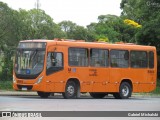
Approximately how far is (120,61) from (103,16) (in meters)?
71.1

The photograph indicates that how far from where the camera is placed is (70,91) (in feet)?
94.9

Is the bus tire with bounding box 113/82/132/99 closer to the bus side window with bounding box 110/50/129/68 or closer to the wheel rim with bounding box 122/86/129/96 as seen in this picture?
the wheel rim with bounding box 122/86/129/96

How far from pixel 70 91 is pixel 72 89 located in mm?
186

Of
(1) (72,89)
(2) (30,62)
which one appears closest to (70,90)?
(1) (72,89)

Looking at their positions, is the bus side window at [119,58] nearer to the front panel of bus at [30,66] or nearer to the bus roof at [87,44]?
the bus roof at [87,44]

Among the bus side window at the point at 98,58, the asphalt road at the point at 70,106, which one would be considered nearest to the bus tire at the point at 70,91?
the bus side window at the point at 98,58

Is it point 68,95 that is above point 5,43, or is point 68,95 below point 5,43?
below

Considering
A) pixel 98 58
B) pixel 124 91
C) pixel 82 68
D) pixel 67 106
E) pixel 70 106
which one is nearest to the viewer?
pixel 70 106

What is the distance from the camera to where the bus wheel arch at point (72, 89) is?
28.9m

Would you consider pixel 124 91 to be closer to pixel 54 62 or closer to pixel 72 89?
pixel 72 89

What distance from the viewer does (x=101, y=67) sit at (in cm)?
3092

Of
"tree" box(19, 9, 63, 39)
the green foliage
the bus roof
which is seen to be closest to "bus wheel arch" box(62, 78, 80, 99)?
the bus roof

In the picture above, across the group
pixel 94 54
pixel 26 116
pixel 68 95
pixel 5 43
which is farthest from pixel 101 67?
pixel 26 116

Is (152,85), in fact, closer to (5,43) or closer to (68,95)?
(68,95)
